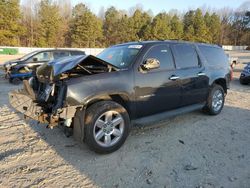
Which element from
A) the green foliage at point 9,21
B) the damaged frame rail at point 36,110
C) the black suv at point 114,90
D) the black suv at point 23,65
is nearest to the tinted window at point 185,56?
the black suv at point 114,90

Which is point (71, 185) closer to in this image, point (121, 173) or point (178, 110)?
point (121, 173)

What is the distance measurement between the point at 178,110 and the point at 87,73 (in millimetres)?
2124

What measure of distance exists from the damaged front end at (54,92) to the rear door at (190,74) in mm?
1598

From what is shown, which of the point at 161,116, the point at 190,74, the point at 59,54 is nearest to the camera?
the point at 161,116

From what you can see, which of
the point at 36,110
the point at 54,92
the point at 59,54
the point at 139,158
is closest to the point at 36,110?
the point at 36,110

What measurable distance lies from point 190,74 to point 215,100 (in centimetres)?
138

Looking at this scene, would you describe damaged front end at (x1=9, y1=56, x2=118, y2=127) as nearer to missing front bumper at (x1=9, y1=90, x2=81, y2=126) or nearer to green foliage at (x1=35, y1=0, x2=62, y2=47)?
missing front bumper at (x1=9, y1=90, x2=81, y2=126)

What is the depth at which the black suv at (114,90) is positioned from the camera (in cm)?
364

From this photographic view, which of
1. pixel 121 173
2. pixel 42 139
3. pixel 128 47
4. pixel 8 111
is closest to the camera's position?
pixel 121 173

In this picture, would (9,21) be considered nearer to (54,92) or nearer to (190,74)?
(190,74)

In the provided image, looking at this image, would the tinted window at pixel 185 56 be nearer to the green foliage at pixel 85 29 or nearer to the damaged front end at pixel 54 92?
the damaged front end at pixel 54 92

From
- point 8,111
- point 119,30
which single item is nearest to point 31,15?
point 119,30

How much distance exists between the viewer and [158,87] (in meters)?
4.50

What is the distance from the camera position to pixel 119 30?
63812 mm
